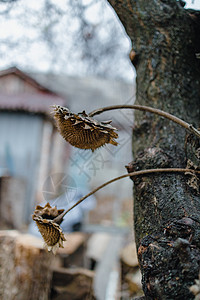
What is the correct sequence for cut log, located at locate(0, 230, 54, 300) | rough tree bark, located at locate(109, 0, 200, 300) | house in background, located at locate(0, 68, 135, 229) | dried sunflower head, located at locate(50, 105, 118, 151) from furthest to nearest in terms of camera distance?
house in background, located at locate(0, 68, 135, 229) < cut log, located at locate(0, 230, 54, 300) < dried sunflower head, located at locate(50, 105, 118, 151) < rough tree bark, located at locate(109, 0, 200, 300)

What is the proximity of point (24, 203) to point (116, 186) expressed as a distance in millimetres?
6548

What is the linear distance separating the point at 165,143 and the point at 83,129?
418 mm

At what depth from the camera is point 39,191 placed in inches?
307

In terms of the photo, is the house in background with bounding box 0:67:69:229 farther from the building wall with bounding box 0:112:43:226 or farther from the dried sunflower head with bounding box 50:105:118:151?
the dried sunflower head with bounding box 50:105:118:151

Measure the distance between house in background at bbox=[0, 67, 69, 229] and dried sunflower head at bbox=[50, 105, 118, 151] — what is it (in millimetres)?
6225

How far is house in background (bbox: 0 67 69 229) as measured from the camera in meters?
7.67

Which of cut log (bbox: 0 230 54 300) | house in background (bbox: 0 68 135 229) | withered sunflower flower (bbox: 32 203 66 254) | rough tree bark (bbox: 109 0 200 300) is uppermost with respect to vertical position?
rough tree bark (bbox: 109 0 200 300)

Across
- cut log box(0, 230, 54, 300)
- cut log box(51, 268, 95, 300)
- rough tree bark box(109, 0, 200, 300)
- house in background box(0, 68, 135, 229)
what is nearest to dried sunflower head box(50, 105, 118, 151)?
rough tree bark box(109, 0, 200, 300)

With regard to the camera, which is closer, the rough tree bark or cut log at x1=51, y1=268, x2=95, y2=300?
the rough tree bark

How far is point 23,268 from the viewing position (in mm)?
3037

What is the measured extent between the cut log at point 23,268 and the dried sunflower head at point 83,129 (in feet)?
5.71

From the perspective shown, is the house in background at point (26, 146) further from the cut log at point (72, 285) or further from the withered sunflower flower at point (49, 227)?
the withered sunflower flower at point (49, 227)

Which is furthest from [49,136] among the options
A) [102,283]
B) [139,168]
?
[139,168]

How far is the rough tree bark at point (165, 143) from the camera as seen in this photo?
0.89 meters
